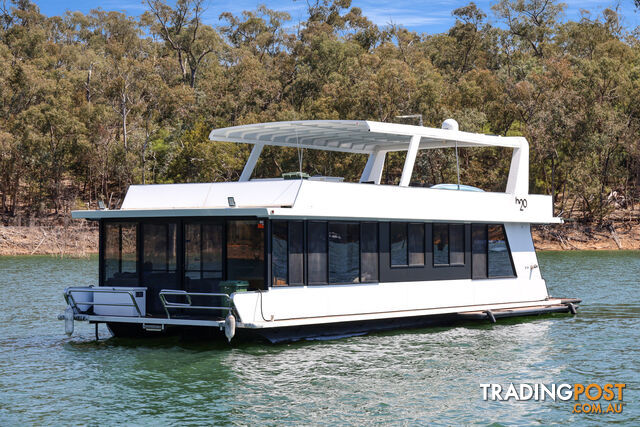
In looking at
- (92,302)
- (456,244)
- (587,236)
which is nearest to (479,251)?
(456,244)

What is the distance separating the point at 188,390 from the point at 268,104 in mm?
51463

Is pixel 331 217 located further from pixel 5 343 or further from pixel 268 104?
pixel 268 104

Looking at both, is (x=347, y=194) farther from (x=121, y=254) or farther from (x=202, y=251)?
(x=121, y=254)

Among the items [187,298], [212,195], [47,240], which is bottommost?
[47,240]

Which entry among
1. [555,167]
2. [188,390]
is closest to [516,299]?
[188,390]

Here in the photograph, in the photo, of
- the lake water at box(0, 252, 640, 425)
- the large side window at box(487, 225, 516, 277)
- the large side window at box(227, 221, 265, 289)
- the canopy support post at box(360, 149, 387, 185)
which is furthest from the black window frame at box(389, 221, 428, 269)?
the large side window at box(227, 221, 265, 289)

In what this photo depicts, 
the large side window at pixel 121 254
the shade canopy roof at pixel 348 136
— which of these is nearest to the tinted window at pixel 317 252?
the shade canopy roof at pixel 348 136

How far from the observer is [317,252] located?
53.1ft

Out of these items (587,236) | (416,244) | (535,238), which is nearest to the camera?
(416,244)

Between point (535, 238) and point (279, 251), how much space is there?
40.1 meters

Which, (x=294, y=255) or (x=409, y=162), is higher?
(x=409, y=162)

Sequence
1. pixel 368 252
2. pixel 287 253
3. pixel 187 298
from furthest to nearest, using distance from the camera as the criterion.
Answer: pixel 368 252 → pixel 287 253 → pixel 187 298

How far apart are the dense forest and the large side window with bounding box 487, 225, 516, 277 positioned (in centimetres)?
3483

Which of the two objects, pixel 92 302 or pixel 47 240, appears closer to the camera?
pixel 92 302
